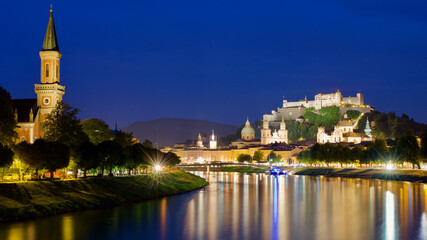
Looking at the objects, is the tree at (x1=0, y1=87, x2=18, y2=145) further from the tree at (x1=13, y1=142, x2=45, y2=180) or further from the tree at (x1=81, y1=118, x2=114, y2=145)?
the tree at (x1=81, y1=118, x2=114, y2=145)

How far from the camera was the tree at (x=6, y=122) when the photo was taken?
4653cm

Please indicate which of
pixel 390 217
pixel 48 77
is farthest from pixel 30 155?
pixel 390 217

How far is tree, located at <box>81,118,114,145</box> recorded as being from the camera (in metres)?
71.2

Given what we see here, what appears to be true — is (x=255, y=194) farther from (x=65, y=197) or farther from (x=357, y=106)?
(x=357, y=106)

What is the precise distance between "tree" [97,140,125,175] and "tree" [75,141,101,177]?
226cm

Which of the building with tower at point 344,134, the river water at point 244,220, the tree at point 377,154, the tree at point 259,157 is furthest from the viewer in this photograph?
the building with tower at point 344,134

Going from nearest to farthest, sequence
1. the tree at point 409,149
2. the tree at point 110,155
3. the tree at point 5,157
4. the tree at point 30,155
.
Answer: the tree at point 5,157 → the tree at point 30,155 → the tree at point 110,155 → the tree at point 409,149

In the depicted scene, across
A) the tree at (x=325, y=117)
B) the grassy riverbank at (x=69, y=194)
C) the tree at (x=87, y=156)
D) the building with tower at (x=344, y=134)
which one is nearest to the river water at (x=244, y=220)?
the grassy riverbank at (x=69, y=194)

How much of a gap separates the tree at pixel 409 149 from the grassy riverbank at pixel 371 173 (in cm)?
218

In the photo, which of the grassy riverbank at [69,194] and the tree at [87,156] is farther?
the tree at [87,156]

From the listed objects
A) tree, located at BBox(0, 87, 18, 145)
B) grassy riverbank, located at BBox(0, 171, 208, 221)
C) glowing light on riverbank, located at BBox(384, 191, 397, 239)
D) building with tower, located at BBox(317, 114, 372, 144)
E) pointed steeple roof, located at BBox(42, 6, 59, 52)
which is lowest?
glowing light on riverbank, located at BBox(384, 191, 397, 239)

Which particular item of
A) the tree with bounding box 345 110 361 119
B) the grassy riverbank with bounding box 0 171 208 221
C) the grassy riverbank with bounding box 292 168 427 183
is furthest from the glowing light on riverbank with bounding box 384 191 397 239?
the tree with bounding box 345 110 361 119

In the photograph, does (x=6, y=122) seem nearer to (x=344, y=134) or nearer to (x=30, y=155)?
(x=30, y=155)

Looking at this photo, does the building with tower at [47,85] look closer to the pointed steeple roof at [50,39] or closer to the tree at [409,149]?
the pointed steeple roof at [50,39]
